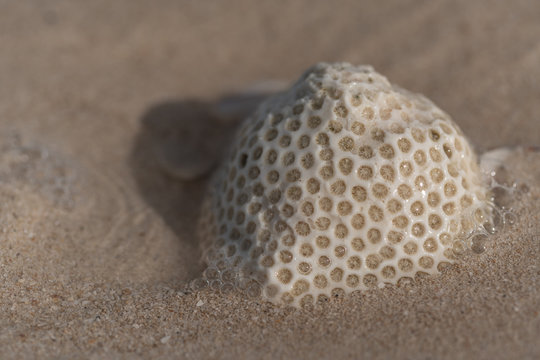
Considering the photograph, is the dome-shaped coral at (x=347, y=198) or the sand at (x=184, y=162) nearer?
the sand at (x=184, y=162)

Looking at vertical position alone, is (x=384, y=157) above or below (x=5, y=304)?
above

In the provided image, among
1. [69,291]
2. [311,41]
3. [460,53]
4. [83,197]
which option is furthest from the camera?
[311,41]

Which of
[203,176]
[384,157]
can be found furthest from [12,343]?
[384,157]

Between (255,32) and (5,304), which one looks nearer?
(5,304)

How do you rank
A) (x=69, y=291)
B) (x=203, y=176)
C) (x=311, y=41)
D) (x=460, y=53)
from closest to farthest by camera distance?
(x=69, y=291) < (x=203, y=176) < (x=460, y=53) < (x=311, y=41)

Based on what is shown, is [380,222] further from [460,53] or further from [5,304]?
[460,53]

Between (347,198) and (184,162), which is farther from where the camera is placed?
(184,162)

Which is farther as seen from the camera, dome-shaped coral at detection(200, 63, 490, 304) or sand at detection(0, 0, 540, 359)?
dome-shaped coral at detection(200, 63, 490, 304)

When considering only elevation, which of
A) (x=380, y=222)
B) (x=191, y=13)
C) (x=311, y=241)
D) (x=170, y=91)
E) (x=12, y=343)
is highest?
(x=191, y=13)
